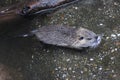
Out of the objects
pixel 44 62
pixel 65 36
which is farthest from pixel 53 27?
pixel 44 62

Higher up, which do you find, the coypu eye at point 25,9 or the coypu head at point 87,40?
the coypu eye at point 25,9

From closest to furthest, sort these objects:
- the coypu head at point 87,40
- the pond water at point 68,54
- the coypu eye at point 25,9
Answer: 1. the pond water at point 68,54
2. the coypu head at point 87,40
3. the coypu eye at point 25,9

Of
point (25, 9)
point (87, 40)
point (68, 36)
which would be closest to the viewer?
point (87, 40)

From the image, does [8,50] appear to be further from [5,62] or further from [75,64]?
[75,64]

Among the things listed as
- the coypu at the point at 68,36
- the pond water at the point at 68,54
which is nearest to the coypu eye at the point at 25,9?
the pond water at the point at 68,54

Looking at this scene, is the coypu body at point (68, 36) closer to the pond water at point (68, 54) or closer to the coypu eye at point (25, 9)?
the pond water at point (68, 54)

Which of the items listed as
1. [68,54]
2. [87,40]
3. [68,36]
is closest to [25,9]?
[68,36]

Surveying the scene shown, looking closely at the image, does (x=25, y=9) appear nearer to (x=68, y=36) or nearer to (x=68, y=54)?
(x=68, y=36)
